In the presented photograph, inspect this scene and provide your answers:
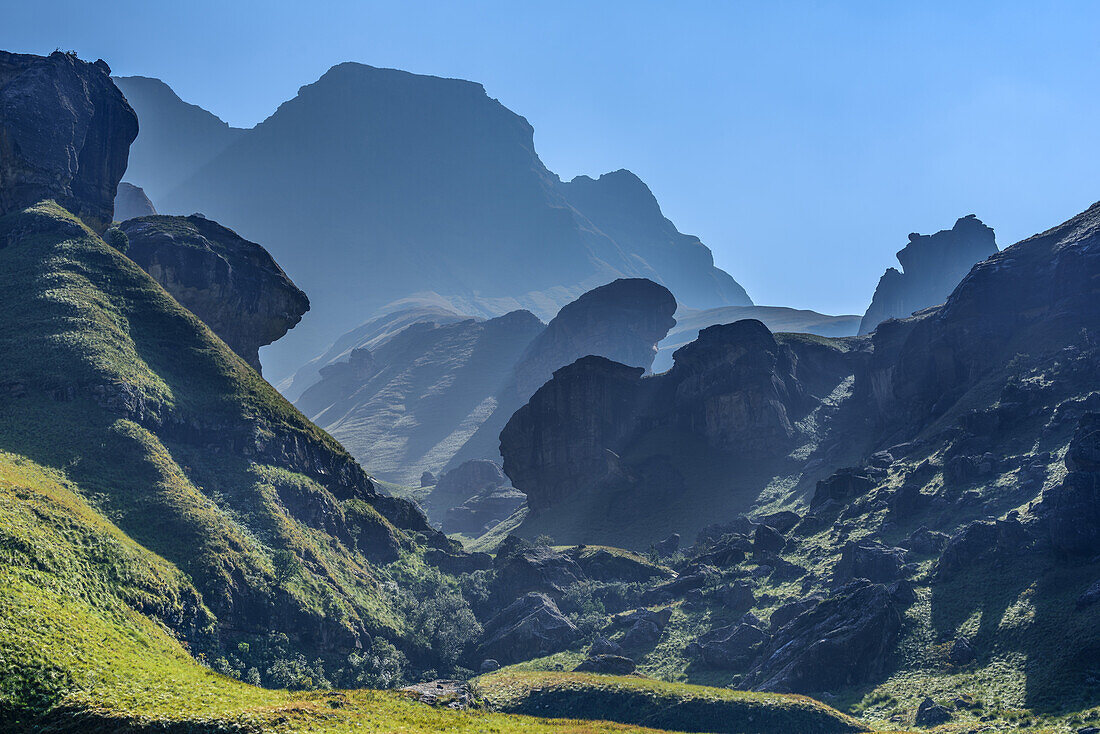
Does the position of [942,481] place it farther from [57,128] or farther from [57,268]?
[57,128]

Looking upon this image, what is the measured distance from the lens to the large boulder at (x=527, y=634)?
9715cm

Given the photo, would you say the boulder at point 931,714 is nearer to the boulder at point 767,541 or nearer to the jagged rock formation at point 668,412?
the boulder at point 767,541

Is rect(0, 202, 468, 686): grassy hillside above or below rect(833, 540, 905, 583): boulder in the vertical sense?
above

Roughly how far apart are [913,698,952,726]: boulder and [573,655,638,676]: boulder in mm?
32256

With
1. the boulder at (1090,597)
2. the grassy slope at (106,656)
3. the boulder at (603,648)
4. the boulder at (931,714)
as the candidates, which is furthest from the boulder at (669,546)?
the grassy slope at (106,656)

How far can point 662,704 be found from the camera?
227ft

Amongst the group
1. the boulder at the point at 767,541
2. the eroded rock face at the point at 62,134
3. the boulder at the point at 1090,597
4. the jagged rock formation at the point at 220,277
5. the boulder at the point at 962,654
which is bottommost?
the boulder at the point at 962,654

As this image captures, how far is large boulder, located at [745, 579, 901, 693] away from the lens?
7431 cm

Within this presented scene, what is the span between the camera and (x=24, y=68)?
133375 mm

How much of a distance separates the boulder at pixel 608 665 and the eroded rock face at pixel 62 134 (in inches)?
4640

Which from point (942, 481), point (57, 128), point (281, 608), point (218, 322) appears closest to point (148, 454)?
point (281, 608)

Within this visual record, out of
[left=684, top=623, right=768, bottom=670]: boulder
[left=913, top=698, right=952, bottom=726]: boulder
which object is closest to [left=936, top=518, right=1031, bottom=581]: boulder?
[left=684, top=623, right=768, bottom=670]: boulder

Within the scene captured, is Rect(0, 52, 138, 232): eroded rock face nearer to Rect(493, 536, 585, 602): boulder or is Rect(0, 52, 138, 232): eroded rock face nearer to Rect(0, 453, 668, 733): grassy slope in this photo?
Rect(0, 453, 668, 733): grassy slope

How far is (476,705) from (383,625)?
32.8 meters
